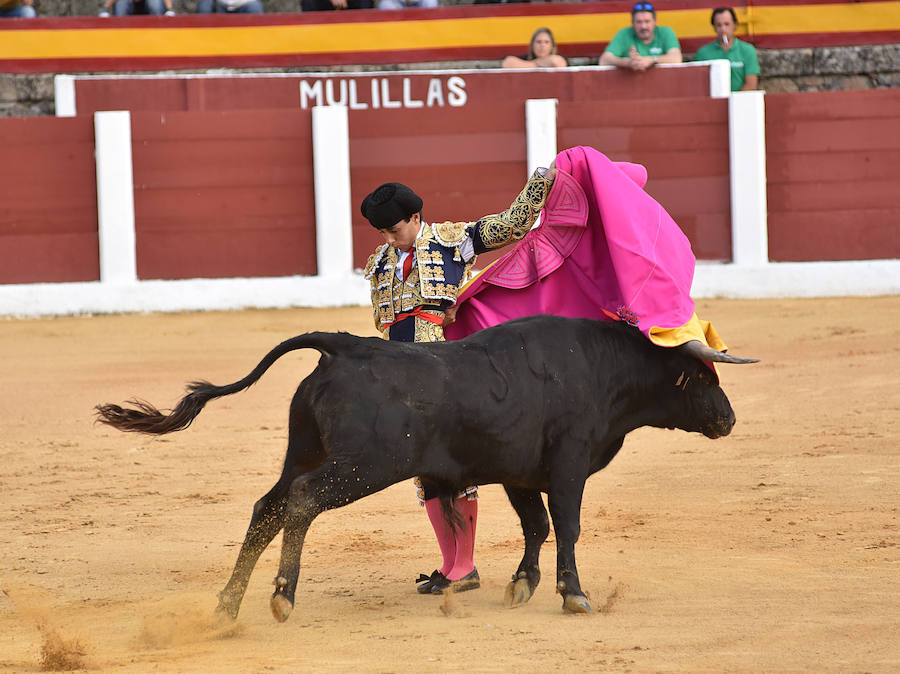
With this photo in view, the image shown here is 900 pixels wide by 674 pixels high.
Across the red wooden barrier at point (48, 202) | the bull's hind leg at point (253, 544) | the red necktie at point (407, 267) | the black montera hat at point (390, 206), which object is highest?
the red wooden barrier at point (48, 202)

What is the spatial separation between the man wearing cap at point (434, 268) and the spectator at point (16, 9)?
815cm

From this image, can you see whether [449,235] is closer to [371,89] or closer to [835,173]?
[835,173]

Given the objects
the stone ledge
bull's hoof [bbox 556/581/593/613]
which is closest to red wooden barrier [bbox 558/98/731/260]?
the stone ledge

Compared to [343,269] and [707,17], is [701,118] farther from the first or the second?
[343,269]

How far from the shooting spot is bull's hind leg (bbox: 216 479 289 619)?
10.3ft

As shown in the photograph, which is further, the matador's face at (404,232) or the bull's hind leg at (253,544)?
the matador's face at (404,232)

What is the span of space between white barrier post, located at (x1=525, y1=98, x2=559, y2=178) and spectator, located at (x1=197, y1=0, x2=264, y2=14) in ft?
8.98

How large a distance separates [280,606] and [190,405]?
520 mm

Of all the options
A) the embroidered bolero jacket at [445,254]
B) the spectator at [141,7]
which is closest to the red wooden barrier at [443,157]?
the spectator at [141,7]

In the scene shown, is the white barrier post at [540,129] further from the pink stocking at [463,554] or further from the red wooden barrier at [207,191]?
the pink stocking at [463,554]

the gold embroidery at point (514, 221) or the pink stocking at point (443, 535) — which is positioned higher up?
the gold embroidery at point (514, 221)

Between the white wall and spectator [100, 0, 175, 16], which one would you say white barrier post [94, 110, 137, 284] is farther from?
spectator [100, 0, 175, 16]

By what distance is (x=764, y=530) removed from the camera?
4094 mm

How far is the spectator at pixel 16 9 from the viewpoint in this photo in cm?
1090
